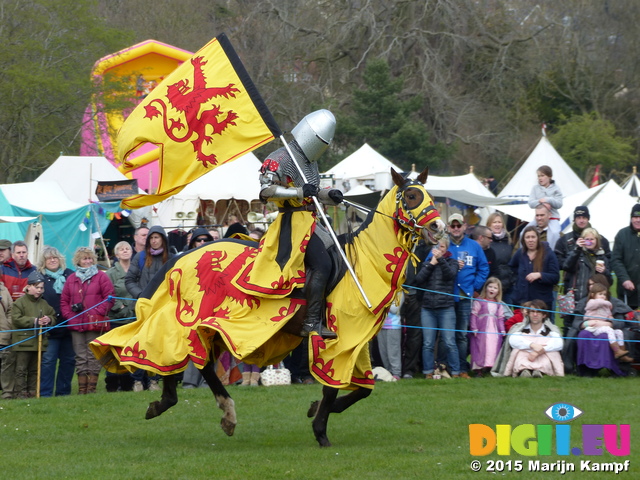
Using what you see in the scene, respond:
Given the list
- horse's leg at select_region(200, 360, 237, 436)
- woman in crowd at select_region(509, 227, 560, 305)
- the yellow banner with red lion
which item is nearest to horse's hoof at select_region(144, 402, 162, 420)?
horse's leg at select_region(200, 360, 237, 436)

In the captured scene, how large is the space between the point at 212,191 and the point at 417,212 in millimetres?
18918

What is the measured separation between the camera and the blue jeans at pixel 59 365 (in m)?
11.2

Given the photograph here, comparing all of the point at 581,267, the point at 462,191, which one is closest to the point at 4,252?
the point at 581,267

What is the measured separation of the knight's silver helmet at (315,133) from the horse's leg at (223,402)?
210 centimetres

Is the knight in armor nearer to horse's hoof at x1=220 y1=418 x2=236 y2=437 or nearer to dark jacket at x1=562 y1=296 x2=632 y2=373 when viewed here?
horse's hoof at x1=220 y1=418 x2=236 y2=437

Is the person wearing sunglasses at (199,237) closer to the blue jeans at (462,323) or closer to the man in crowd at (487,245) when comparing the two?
the blue jeans at (462,323)

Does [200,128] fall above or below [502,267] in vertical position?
above

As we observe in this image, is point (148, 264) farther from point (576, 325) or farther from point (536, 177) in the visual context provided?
point (536, 177)

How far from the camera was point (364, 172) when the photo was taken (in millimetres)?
26750

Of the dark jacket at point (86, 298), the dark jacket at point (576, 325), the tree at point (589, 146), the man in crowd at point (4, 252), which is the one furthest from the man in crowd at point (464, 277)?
the tree at point (589, 146)

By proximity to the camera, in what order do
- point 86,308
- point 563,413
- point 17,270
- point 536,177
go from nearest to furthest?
point 563,413
point 86,308
point 17,270
point 536,177

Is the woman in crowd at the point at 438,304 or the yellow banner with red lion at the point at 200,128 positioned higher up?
the yellow banner with red lion at the point at 200,128

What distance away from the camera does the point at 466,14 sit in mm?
39125

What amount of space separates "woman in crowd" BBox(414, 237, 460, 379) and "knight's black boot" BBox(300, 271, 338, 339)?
4.01 meters
